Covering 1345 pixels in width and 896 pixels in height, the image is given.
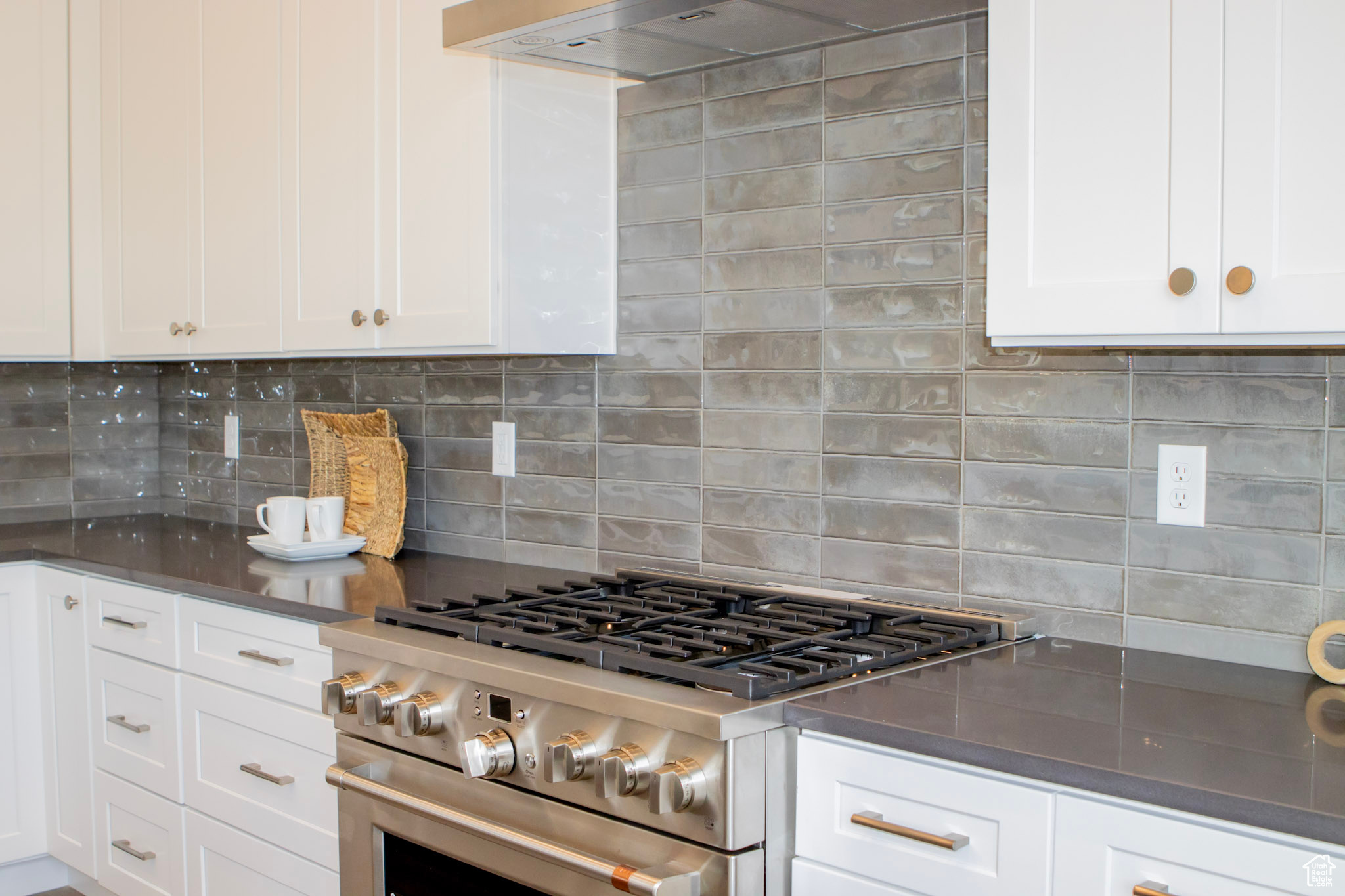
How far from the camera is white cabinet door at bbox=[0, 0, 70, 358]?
3.01 meters

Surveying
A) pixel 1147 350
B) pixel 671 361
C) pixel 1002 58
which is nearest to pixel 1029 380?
pixel 1147 350

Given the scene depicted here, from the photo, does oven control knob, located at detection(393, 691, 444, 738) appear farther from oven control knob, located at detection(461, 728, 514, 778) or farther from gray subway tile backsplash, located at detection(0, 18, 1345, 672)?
gray subway tile backsplash, located at detection(0, 18, 1345, 672)

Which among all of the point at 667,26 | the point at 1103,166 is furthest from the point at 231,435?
the point at 1103,166

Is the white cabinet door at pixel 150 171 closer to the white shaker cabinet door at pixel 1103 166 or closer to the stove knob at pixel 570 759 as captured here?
the stove knob at pixel 570 759

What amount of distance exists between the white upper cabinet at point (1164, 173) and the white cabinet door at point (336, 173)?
1.33m

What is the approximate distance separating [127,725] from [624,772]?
1619 millimetres

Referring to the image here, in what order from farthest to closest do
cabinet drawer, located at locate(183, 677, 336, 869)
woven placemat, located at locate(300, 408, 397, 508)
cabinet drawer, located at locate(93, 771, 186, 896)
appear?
woven placemat, located at locate(300, 408, 397, 508)
cabinet drawer, located at locate(93, 771, 186, 896)
cabinet drawer, located at locate(183, 677, 336, 869)

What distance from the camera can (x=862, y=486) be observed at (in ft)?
6.67

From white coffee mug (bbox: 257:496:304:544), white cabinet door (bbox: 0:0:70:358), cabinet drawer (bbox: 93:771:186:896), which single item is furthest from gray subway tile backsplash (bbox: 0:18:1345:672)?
white cabinet door (bbox: 0:0:70:358)

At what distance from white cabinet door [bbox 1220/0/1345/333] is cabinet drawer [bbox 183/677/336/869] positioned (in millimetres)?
1565

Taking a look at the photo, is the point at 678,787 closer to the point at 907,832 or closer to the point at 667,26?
the point at 907,832

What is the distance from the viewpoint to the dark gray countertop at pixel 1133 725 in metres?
1.11

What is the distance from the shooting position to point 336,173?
8.01ft

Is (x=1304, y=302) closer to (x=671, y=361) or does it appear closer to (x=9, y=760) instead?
(x=671, y=361)
